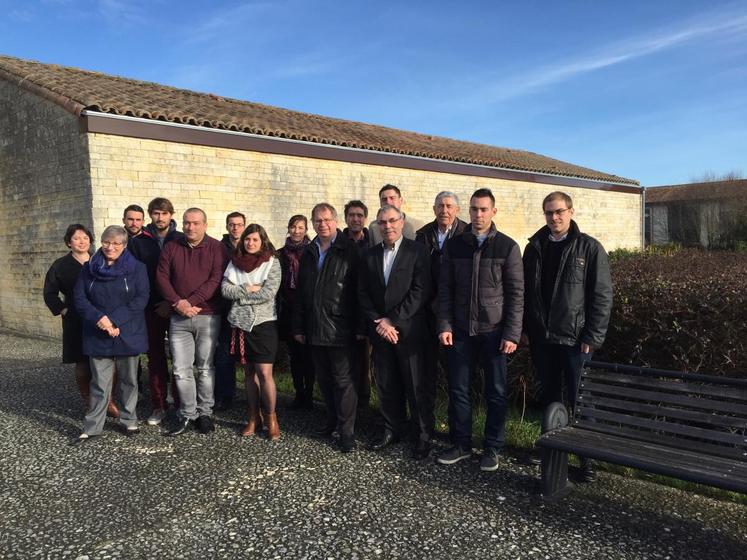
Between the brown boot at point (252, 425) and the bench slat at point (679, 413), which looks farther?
the brown boot at point (252, 425)

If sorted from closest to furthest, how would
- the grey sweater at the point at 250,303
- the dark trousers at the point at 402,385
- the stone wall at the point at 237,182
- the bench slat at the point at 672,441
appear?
the bench slat at the point at 672,441
the dark trousers at the point at 402,385
the grey sweater at the point at 250,303
the stone wall at the point at 237,182

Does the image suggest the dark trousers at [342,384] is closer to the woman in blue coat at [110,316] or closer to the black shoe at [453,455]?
the black shoe at [453,455]

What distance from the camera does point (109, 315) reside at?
456cm

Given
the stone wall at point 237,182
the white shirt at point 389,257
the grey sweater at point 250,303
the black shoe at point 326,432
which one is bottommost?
the black shoe at point 326,432

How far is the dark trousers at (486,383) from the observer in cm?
389

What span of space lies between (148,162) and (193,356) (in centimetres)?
576

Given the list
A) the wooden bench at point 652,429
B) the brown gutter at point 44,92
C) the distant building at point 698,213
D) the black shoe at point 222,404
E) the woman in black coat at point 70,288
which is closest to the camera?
the wooden bench at point 652,429

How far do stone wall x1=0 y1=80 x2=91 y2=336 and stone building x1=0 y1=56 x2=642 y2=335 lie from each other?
24mm

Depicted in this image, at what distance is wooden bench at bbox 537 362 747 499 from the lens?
9.42ft

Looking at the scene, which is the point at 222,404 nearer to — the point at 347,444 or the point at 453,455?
the point at 347,444

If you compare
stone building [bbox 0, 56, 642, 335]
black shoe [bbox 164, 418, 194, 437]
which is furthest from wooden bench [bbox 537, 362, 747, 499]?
stone building [bbox 0, 56, 642, 335]

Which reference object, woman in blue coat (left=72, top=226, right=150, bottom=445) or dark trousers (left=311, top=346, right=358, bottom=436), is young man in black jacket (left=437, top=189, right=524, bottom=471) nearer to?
dark trousers (left=311, top=346, right=358, bottom=436)

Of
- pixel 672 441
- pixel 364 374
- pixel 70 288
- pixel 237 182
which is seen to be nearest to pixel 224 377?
pixel 364 374

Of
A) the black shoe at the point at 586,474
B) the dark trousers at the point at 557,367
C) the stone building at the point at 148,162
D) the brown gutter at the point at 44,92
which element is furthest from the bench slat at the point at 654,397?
the brown gutter at the point at 44,92
